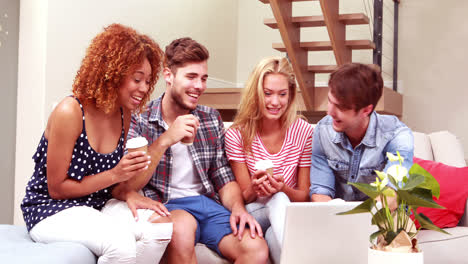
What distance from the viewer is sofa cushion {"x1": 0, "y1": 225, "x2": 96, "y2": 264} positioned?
1448 millimetres

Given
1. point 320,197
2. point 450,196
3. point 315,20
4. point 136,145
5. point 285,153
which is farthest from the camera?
point 315,20

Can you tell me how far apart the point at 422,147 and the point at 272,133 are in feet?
2.89

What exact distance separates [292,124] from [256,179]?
0.46 m

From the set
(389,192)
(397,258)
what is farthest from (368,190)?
(397,258)

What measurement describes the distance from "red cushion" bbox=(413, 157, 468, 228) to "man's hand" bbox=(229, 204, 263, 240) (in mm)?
811

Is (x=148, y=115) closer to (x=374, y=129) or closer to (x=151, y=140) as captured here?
(x=151, y=140)

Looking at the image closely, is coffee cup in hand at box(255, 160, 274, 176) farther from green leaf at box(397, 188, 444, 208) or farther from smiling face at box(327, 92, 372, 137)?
green leaf at box(397, 188, 444, 208)

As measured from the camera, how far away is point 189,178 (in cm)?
221

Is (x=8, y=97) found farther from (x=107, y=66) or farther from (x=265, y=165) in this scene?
(x=265, y=165)

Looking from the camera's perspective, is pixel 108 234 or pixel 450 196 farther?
pixel 450 196

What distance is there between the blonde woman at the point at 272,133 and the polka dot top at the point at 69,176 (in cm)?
59

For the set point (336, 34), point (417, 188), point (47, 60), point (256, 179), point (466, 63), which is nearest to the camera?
point (417, 188)

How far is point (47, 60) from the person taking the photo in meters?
3.48

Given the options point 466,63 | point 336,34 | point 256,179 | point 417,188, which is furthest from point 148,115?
point 466,63
